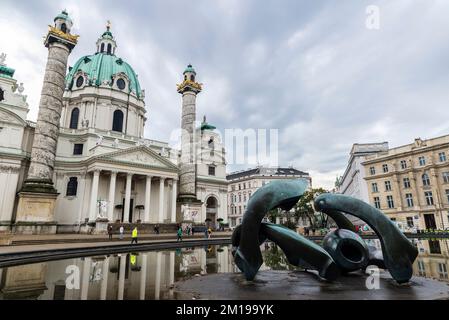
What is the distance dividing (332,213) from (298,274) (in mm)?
2558

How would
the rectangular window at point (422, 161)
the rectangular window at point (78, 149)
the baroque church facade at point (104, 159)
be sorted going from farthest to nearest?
the rectangular window at point (78, 149)
the rectangular window at point (422, 161)
the baroque church facade at point (104, 159)

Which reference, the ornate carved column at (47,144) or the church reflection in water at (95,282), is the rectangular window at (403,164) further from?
the ornate carved column at (47,144)

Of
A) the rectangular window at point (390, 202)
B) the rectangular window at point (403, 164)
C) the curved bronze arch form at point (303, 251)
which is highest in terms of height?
the rectangular window at point (403, 164)

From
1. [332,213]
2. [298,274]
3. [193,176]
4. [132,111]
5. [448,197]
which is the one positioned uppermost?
[132,111]

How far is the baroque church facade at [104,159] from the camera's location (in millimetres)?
33688

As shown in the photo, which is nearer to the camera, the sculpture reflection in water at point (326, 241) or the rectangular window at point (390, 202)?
the sculpture reflection in water at point (326, 241)

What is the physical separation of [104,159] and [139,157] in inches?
201

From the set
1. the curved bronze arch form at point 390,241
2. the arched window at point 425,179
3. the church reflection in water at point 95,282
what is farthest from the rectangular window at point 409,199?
the church reflection in water at point 95,282

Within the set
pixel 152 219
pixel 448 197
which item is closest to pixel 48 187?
pixel 152 219

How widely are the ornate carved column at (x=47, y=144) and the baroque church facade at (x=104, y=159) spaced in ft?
0.43

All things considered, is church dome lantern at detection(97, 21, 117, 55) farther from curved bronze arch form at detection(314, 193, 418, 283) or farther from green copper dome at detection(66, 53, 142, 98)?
curved bronze arch form at detection(314, 193, 418, 283)

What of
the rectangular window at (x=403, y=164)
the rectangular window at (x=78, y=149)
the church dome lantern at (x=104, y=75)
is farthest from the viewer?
the church dome lantern at (x=104, y=75)
